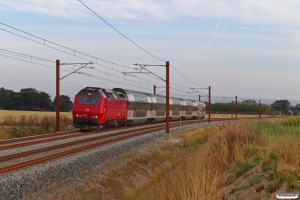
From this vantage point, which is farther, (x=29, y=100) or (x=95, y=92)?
(x=29, y=100)

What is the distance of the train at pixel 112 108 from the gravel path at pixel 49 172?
12564 millimetres

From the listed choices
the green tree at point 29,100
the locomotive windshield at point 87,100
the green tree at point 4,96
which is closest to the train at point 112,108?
the locomotive windshield at point 87,100

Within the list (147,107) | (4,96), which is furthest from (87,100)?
(4,96)

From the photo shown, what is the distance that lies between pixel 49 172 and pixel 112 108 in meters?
21.3

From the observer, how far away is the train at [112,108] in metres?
32.0

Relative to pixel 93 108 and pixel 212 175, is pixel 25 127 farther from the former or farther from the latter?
pixel 212 175

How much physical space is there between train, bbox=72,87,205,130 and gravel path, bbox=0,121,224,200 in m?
12.6

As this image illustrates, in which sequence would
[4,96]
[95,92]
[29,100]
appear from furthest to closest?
1. [4,96]
2. [29,100]
3. [95,92]

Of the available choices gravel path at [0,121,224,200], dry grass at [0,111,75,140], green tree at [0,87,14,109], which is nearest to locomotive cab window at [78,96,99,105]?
dry grass at [0,111,75,140]

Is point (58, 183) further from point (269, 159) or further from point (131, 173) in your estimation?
point (269, 159)

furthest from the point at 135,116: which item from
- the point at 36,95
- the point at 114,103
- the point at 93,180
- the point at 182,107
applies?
the point at 36,95

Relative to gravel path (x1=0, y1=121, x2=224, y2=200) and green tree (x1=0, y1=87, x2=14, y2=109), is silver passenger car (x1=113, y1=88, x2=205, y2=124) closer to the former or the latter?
gravel path (x1=0, y1=121, x2=224, y2=200)

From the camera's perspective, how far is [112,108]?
34.6 m

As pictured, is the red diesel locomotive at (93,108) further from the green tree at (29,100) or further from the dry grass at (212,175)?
the green tree at (29,100)
